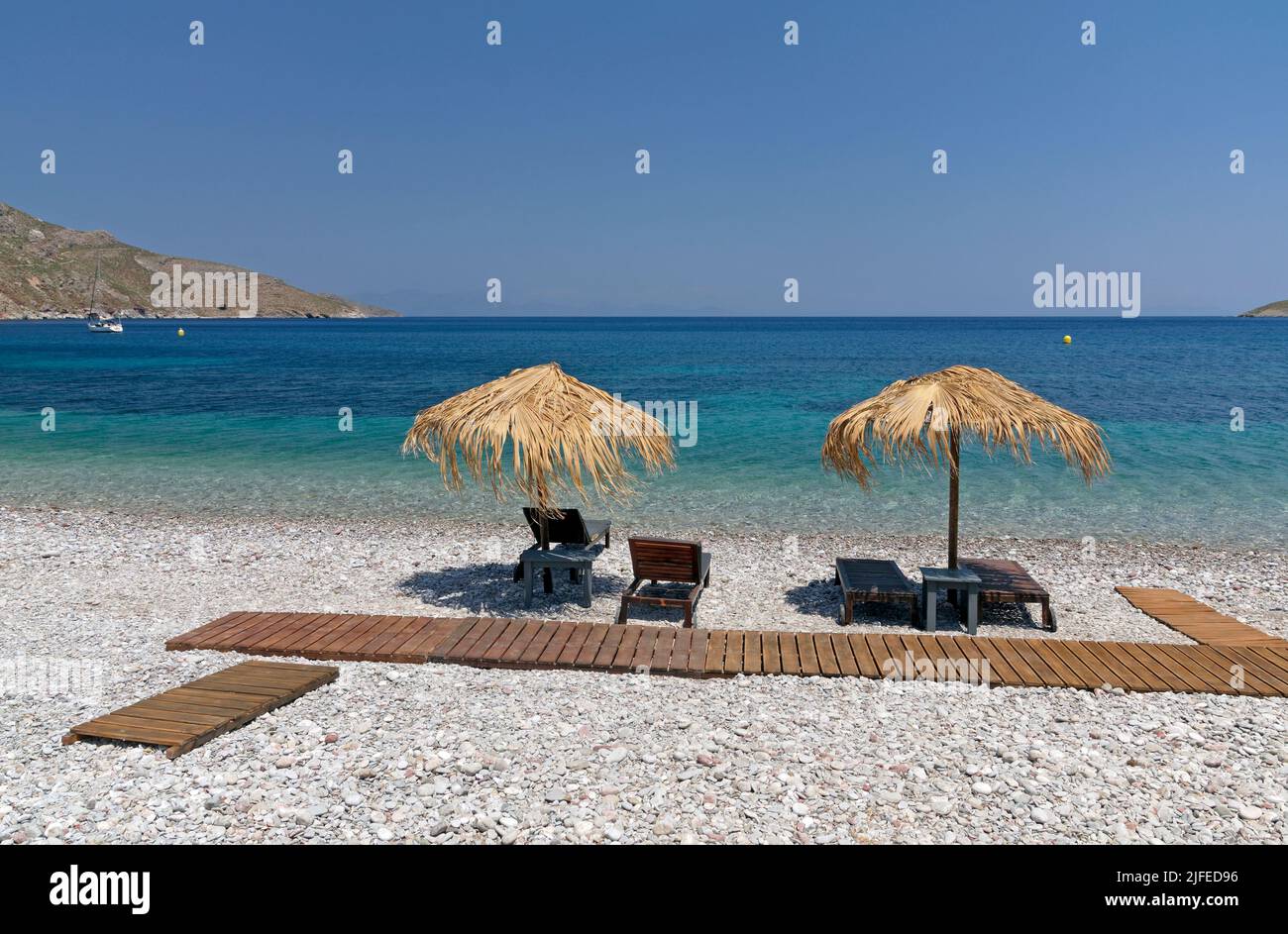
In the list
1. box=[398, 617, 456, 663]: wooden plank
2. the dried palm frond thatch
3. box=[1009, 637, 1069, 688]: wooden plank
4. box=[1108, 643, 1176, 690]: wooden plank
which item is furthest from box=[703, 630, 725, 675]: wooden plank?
box=[1108, 643, 1176, 690]: wooden plank

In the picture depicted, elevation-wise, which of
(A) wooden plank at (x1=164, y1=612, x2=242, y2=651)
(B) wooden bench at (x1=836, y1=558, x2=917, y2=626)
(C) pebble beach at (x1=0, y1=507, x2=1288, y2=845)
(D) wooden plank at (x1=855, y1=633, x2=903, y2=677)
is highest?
(B) wooden bench at (x1=836, y1=558, x2=917, y2=626)

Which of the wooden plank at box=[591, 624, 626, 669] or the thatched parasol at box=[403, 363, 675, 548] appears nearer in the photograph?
the wooden plank at box=[591, 624, 626, 669]

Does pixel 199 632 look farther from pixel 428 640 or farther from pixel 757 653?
pixel 757 653

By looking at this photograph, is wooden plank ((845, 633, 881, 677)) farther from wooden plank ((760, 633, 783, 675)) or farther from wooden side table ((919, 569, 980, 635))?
wooden side table ((919, 569, 980, 635))

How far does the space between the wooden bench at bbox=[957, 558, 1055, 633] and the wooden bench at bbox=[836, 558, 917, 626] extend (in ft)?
2.52

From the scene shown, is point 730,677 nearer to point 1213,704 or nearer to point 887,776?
point 887,776

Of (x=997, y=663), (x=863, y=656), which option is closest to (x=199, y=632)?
(x=863, y=656)

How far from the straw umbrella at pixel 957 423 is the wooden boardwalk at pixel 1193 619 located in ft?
6.43

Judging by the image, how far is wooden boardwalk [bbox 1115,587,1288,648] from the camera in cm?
809

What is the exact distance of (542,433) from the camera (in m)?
8.66

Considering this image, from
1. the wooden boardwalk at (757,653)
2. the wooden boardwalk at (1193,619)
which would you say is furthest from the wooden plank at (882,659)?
the wooden boardwalk at (1193,619)

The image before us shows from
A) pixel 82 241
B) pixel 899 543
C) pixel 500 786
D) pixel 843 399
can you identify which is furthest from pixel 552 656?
pixel 82 241

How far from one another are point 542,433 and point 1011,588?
550 centimetres

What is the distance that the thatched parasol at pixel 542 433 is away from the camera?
865cm
